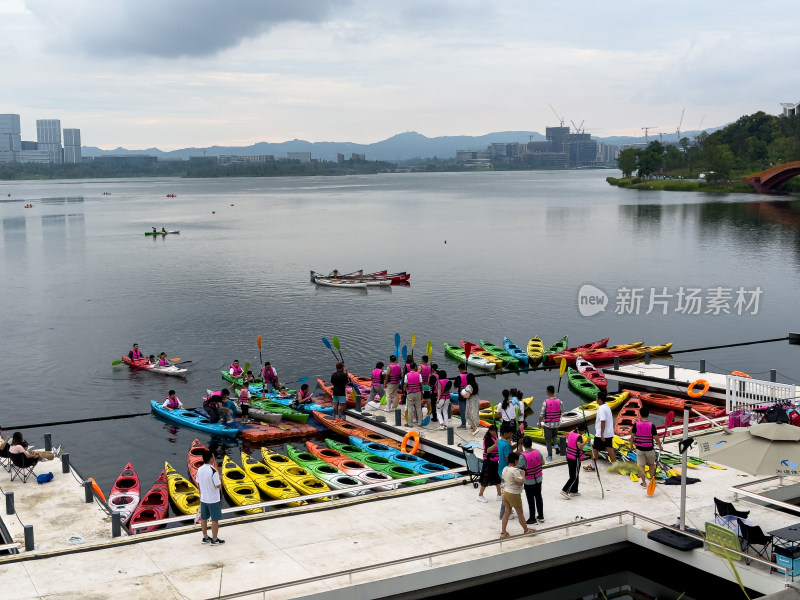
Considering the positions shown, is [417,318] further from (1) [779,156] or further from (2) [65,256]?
(1) [779,156]

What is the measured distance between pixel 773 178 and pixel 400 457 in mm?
163213

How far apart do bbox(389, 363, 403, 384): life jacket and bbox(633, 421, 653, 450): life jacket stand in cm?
1073

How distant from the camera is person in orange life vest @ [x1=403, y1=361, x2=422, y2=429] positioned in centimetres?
2686

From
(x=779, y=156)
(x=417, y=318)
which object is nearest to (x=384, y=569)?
(x=417, y=318)

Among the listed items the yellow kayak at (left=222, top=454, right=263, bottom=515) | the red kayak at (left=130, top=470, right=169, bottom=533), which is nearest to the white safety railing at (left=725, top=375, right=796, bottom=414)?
the yellow kayak at (left=222, top=454, right=263, bottom=515)

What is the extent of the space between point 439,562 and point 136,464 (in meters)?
17.8

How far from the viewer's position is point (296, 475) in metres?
24.9

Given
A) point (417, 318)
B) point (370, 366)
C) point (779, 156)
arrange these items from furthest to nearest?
point (779, 156), point (417, 318), point (370, 366)

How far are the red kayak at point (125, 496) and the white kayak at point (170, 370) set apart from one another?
17819 mm

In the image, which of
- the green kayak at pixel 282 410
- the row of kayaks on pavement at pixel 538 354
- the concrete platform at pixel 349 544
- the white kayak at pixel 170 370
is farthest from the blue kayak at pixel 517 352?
the concrete platform at pixel 349 544

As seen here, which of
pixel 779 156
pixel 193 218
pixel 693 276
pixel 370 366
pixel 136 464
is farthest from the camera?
pixel 779 156

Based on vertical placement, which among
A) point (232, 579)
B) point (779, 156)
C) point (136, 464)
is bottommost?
point (136, 464)

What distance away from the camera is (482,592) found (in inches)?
719

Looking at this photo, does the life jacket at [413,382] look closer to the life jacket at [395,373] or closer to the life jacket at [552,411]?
the life jacket at [395,373]
